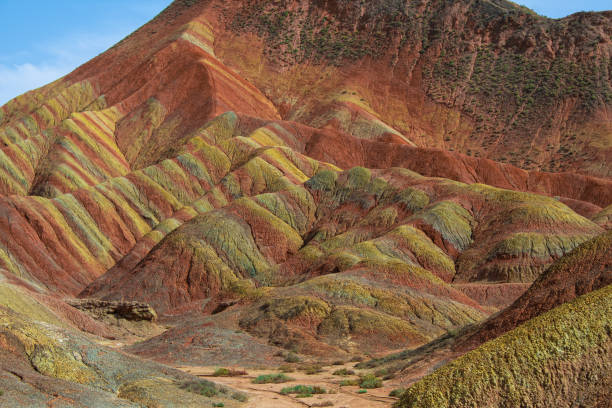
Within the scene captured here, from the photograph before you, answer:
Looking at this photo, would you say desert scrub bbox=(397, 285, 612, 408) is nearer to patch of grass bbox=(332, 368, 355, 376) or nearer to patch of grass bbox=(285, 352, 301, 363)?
patch of grass bbox=(332, 368, 355, 376)

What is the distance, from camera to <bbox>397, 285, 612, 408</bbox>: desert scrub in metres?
11.0

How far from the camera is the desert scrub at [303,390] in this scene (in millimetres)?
24469

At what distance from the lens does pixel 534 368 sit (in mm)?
11250

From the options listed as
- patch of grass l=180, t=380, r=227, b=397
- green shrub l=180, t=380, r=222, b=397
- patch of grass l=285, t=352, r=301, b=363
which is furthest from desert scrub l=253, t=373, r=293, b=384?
patch of grass l=285, t=352, r=301, b=363

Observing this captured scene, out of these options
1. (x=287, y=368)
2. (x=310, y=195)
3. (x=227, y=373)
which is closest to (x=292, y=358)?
(x=287, y=368)

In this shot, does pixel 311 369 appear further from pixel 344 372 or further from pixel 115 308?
pixel 115 308

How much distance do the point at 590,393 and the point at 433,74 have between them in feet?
419

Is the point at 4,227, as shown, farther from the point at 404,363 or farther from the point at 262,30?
the point at 262,30

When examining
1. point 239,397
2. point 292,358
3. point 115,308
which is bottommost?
point 239,397

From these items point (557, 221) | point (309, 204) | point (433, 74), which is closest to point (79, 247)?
point (309, 204)

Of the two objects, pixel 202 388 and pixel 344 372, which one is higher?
pixel 344 372

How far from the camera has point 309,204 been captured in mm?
80312

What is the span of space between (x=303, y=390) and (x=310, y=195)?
57.6 m

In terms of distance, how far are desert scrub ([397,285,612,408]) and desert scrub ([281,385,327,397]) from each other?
13.8 meters
